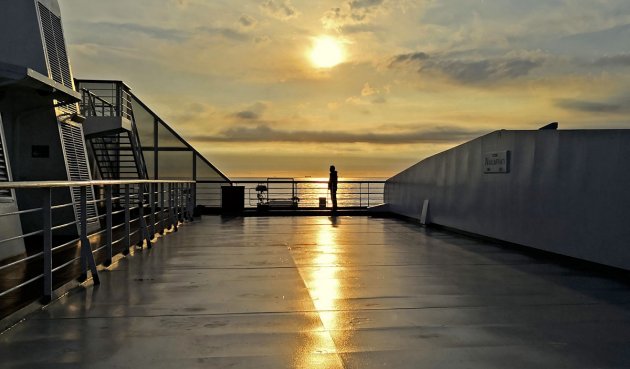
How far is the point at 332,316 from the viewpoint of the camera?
4473mm

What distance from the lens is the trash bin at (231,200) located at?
1900cm

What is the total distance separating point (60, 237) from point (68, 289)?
21.7 feet

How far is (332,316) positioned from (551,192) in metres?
5.05

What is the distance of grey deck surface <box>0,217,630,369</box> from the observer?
3.44 meters

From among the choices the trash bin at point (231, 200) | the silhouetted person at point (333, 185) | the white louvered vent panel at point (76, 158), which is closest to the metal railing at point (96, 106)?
the white louvered vent panel at point (76, 158)

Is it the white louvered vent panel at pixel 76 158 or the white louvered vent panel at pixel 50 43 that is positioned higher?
the white louvered vent panel at pixel 50 43

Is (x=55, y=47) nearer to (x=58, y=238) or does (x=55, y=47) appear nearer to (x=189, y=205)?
(x=58, y=238)

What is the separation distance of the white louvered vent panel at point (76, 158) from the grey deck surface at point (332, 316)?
5259mm

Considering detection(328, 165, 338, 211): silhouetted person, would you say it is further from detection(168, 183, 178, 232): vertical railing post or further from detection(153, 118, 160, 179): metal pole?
detection(168, 183, 178, 232): vertical railing post

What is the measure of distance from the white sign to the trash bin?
34.7ft

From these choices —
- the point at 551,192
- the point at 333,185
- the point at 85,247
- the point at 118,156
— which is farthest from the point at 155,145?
the point at 551,192

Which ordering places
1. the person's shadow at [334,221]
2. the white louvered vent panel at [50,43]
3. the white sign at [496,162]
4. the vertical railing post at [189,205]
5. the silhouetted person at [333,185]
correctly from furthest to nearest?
the silhouetted person at [333,185] → the vertical railing post at [189,205] → the person's shadow at [334,221] → the white louvered vent panel at [50,43] → the white sign at [496,162]

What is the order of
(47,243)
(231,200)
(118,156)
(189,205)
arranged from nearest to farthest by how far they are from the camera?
(47,243) < (189,205) < (231,200) < (118,156)

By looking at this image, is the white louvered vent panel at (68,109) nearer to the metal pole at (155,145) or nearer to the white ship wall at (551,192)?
the metal pole at (155,145)
